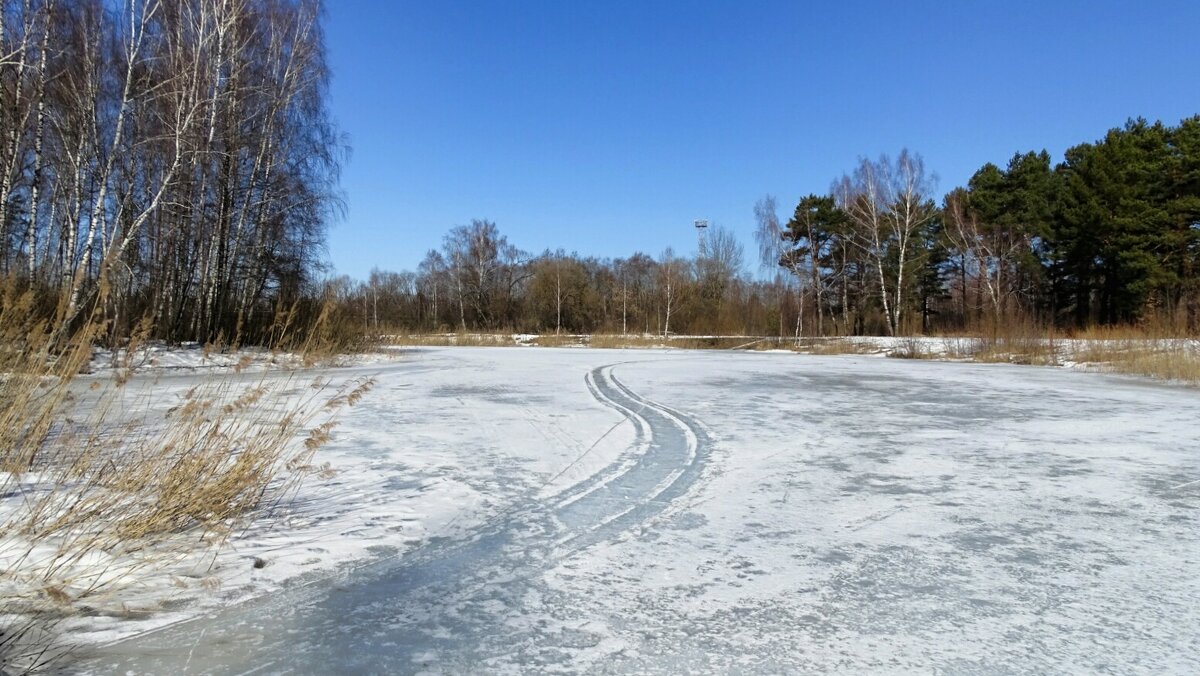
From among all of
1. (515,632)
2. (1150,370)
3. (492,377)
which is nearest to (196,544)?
(515,632)

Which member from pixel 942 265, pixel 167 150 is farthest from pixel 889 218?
pixel 167 150

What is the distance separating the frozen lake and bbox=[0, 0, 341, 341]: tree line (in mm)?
9238

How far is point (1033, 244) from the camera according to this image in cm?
3509

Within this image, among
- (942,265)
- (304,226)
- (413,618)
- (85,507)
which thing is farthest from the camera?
(942,265)

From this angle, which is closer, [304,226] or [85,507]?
[85,507]

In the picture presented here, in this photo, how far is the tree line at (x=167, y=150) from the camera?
447 inches

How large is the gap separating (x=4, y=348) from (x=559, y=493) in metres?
3.27

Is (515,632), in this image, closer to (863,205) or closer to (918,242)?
(863,205)

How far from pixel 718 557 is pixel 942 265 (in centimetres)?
4253

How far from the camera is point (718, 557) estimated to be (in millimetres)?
2773

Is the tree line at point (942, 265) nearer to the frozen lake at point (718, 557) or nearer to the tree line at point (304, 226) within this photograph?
the tree line at point (304, 226)

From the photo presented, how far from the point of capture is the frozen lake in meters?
1.94

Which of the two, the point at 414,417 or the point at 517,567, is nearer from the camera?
the point at 517,567

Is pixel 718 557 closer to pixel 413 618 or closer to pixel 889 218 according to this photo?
pixel 413 618
